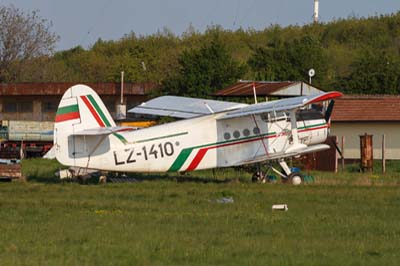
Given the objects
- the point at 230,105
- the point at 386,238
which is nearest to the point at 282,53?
the point at 230,105

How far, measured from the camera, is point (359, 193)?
22.6 m

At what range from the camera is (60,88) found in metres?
59.2

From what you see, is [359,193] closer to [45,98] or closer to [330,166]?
[330,166]

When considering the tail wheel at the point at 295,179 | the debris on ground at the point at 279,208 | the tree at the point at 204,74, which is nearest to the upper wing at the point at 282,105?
the tail wheel at the point at 295,179

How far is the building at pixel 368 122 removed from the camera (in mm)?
40250

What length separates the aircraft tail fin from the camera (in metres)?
25.1

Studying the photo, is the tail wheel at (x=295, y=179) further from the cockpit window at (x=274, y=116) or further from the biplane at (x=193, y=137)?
the cockpit window at (x=274, y=116)

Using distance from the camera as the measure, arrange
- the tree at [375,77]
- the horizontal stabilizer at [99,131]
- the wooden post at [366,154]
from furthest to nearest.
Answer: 1. the tree at [375,77]
2. the wooden post at [366,154]
3. the horizontal stabilizer at [99,131]

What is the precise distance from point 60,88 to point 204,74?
10.4 m

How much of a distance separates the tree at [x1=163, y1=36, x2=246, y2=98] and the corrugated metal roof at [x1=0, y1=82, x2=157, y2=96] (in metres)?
4.00

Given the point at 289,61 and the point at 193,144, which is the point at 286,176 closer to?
the point at 193,144

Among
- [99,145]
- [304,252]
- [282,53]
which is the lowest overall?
[304,252]

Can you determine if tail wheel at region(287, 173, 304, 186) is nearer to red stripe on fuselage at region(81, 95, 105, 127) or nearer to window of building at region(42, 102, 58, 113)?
red stripe on fuselage at region(81, 95, 105, 127)

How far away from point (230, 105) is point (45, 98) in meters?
35.4
